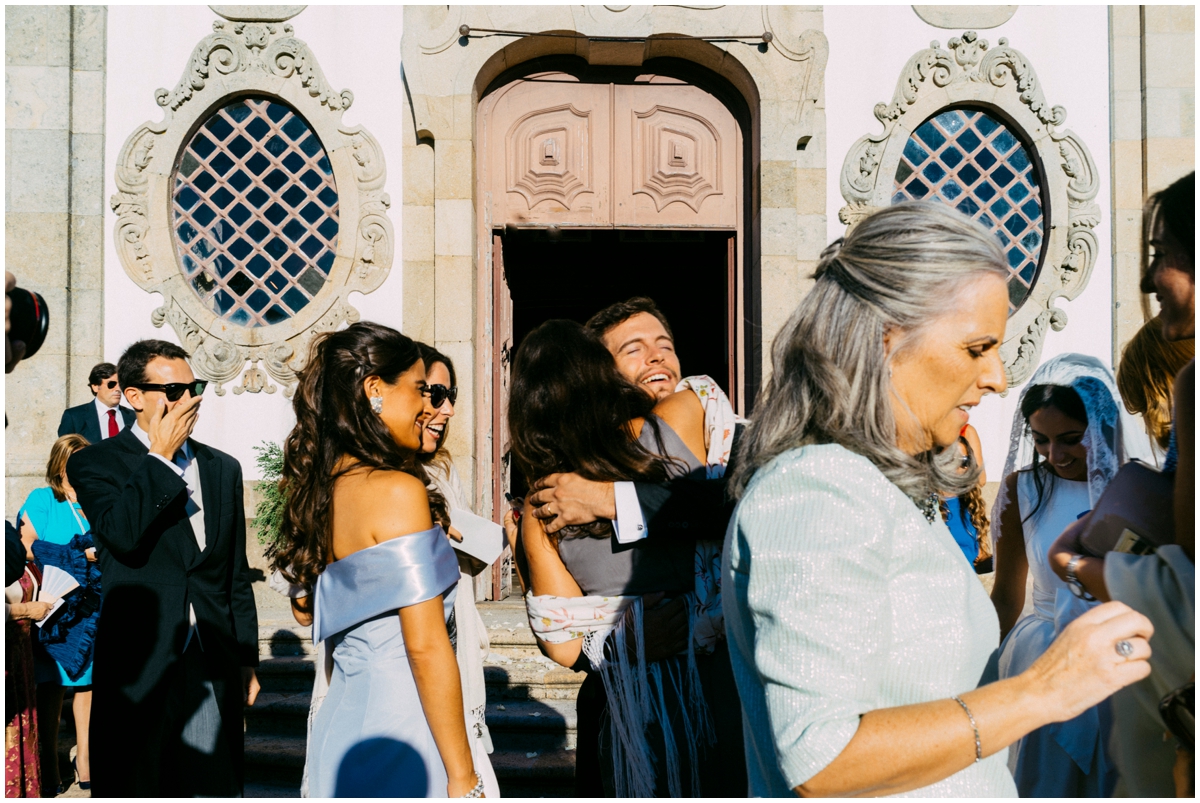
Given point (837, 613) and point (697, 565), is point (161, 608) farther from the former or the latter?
point (837, 613)

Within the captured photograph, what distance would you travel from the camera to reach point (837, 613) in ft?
3.71

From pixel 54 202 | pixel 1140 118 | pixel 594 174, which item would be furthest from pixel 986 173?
pixel 54 202

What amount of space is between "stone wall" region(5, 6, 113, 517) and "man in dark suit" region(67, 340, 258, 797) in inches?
154

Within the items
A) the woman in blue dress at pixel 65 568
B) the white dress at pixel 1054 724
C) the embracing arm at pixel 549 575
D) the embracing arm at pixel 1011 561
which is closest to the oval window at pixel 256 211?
the woman in blue dress at pixel 65 568

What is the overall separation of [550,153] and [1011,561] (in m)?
5.30

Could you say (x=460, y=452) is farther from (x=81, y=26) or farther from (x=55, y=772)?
(x=81, y=26)

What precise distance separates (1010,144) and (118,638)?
712 centimetres

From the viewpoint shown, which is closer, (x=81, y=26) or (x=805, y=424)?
(x=805, y=424)

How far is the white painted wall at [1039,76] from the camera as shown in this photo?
22.0ft

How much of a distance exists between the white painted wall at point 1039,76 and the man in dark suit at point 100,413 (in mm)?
5579

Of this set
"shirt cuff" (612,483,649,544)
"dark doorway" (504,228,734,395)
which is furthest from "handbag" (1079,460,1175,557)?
"dark doorway" (504,228,734,395)

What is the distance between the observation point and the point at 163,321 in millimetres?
6715

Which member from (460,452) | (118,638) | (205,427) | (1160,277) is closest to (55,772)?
(118,638)

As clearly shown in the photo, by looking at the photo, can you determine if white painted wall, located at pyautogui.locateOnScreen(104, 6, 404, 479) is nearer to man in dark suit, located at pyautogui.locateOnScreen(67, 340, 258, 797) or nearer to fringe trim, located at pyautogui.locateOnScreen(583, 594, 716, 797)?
man in dark suit, located at pyautogui.locateOnScreen(67, 340, 258, 797)
